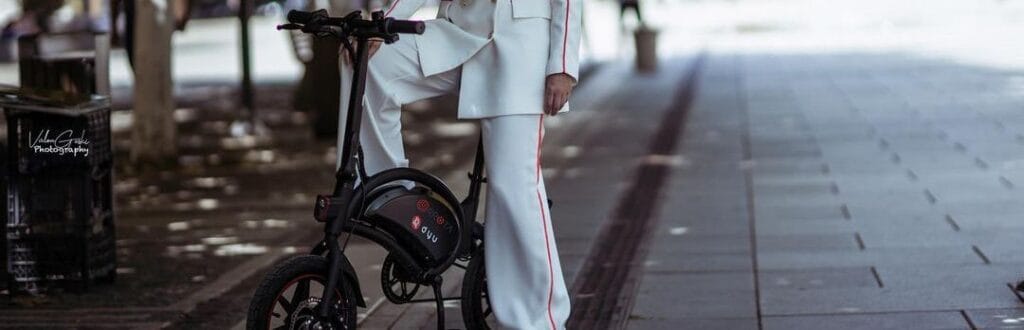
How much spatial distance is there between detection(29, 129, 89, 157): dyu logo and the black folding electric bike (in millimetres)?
2244

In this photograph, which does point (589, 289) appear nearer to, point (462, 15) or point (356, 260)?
point (356, 260)

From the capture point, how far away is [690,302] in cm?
636

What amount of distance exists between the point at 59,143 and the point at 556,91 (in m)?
2.78

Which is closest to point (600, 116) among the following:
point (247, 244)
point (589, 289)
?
point (247, 244)

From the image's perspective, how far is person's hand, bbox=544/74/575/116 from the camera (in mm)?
4918

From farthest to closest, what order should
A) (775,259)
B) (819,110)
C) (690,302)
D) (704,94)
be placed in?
1. (704,94)
2. (819,110)
3. (775,259)
4. (690,302)

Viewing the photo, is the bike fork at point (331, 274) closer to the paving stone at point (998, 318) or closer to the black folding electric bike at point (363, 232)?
the black folding electric bike at point (363, 232)

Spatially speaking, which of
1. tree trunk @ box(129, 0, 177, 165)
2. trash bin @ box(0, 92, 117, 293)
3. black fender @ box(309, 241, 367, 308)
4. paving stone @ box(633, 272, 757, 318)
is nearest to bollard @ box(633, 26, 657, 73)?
tree trunk @ box(129, 0, 177, 165)

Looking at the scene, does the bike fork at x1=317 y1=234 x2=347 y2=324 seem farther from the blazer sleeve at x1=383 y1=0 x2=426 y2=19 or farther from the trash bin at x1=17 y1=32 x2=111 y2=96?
the trash bin at x1=17 y1=32 x2=111 y2=96

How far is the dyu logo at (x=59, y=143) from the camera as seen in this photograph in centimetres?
679

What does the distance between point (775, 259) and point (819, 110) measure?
801 centimetres

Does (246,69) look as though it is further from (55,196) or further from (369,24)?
(369,24)

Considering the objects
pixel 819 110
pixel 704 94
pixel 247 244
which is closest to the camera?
pixel 247 244

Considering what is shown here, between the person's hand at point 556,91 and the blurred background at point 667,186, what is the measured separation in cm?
126
